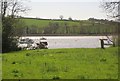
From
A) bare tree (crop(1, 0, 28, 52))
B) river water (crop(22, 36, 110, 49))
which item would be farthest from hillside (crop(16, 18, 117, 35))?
bare tree (crop(1, 0, 28, 52))

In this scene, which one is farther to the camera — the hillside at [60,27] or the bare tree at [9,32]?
the hillside at [60,27]

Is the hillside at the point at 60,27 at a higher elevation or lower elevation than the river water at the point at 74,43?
higher

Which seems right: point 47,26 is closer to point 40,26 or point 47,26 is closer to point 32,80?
point 40,26

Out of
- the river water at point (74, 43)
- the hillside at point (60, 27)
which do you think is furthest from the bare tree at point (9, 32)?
the hillside at point (60, 27)

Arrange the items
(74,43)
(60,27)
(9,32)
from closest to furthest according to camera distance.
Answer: (9,32) < (74,43) < (60,27)

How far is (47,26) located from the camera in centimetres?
9844

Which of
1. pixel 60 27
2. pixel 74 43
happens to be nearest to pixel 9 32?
pixel 74 43

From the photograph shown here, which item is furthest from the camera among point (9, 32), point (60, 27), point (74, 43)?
point (60, 27)

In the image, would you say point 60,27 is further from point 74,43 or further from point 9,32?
point 9,32

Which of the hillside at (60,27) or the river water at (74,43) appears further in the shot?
the hillside at (60,27)

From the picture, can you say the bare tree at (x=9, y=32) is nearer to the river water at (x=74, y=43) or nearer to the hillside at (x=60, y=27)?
the river water at (x=74, y=43)

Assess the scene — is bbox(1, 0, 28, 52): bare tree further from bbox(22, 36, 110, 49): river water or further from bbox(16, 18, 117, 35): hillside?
bbox(16, 18, 117, 35): hillside

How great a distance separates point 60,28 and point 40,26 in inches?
309

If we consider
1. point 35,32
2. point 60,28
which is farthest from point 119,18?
point 60,28
